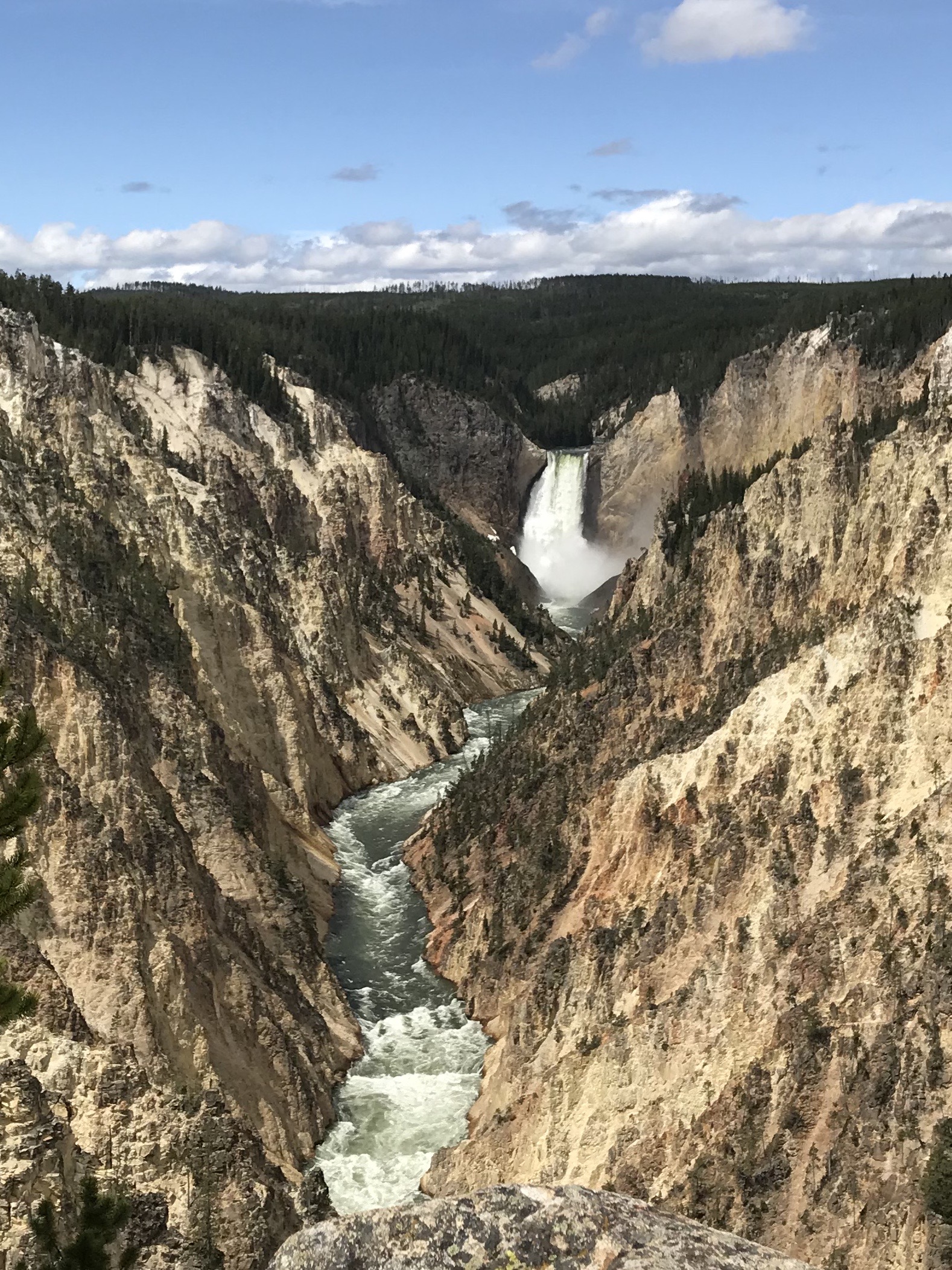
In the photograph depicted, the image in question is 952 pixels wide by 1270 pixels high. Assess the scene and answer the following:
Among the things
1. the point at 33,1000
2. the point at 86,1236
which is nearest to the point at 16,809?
the point at 33,1000

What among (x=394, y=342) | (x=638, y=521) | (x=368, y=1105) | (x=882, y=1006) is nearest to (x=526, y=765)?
(x=368, y=1105)

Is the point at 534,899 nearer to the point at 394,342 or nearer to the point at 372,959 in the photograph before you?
the point at 372,959

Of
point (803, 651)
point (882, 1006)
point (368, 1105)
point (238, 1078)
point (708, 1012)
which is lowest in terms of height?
point (368, 1105)

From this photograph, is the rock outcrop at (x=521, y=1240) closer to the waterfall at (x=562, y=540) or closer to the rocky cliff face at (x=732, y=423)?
the rocky cliff face at (x=732, y=423)

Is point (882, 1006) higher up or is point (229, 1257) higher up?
point (882, 1006)

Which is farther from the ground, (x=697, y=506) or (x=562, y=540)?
(x=697, y=506)

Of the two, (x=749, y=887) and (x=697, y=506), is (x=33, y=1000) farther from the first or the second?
(x=697, y=506)
